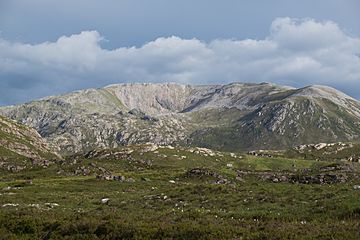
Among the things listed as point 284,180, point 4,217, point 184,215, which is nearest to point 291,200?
point 184,215

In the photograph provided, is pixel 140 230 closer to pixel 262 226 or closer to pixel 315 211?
pixel 262 226

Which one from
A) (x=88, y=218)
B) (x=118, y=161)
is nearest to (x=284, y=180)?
(x=88, y=218)

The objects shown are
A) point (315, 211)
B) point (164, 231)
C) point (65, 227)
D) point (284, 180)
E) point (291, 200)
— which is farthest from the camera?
point (284, 180)

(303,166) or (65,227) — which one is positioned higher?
(65,227)

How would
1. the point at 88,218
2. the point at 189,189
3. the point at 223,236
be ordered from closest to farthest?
the point at 223,236, the point at 88,218, the point at 189,189

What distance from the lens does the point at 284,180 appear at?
96812 mm

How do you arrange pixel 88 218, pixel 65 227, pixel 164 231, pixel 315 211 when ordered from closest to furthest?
pixel 164 231
pixel 65 227
pixel 88 218
pixel 315 211

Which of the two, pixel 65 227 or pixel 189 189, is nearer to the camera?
pixel 65 227

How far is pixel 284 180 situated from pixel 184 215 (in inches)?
2839

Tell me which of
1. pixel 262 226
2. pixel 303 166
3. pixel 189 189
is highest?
pixel 262 226

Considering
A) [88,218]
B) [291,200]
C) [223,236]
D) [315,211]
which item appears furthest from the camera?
[291,200]

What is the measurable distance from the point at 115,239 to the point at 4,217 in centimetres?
1083

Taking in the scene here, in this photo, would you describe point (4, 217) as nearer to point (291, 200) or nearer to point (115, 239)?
point (115, 239)

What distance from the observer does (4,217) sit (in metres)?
29.5
